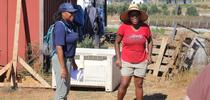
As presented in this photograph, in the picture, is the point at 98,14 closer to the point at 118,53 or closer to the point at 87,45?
the point at 87,45

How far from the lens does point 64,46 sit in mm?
6438

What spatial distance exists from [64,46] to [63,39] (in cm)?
12

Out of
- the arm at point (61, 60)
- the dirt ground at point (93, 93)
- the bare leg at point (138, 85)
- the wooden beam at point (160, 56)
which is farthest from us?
the wooden beam at point (160, 56)

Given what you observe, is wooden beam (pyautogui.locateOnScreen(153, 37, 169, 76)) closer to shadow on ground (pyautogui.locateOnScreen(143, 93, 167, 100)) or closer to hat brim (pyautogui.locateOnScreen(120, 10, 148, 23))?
shadow on ground (pyautogui.locateOnScreen(143, 93, 167, 100))

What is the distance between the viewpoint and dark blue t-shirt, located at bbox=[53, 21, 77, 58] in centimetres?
636

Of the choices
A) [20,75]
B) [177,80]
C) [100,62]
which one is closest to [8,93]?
[20,75]

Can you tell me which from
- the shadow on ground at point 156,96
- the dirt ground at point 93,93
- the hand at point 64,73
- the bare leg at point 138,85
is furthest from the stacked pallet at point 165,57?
the hand at point 64,73

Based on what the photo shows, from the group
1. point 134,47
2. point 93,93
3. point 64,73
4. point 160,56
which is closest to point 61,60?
point 64,73

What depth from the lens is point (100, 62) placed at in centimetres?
909

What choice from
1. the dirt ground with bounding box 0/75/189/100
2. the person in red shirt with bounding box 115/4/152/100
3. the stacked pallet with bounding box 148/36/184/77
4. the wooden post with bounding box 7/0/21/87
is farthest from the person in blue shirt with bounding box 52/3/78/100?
the stacked pallet with bounding box 148/36/184/77

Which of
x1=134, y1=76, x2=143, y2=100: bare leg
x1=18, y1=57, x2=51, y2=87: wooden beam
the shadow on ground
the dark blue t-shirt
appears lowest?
the shadow on ground

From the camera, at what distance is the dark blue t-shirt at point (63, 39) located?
6.36m

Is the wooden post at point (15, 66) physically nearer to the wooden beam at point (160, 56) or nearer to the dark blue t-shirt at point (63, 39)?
the wooden beam at point (160, 56)

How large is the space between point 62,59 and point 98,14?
8896 mm
